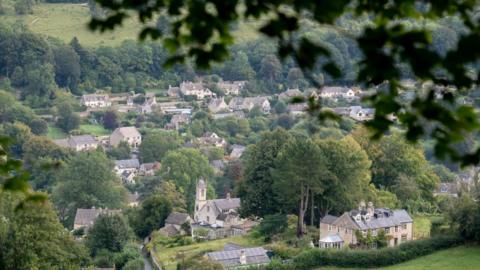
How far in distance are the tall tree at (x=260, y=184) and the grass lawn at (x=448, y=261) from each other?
6.72 meters

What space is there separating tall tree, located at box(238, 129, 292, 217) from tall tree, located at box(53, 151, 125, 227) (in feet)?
62.2

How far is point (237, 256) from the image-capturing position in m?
37.3

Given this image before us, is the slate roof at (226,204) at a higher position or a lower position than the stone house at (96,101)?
lower

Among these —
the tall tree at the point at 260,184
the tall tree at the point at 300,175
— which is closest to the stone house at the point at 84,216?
the tall tree at the point at 260,184

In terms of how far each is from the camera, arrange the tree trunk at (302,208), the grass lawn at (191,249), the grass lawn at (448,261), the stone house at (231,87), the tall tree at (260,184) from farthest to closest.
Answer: the stone house at (231,87) < the tall tree at (260,184) < the tree trunk at (302,208) < the grass lawn at (191,249) < the grass lawn at (448,261)

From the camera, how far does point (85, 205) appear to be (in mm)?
60531

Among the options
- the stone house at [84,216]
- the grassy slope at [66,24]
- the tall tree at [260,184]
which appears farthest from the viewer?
the grassy slope at [66,24]

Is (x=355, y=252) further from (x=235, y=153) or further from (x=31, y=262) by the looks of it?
(x=235, y=153)

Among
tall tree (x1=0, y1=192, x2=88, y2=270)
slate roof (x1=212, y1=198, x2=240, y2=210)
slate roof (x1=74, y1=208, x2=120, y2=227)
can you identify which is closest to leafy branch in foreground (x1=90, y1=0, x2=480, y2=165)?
tall tree (x1=0, y1=192, x2=88, y2=270)

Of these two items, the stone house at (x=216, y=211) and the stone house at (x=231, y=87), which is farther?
the stone house at (x=231, y=87)

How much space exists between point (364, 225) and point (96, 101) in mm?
59670

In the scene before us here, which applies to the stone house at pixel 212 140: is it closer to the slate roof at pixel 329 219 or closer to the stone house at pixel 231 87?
the stone house at pixel 231 87

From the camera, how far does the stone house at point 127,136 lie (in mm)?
87062

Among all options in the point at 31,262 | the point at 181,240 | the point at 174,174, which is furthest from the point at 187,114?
the point at 31,262
